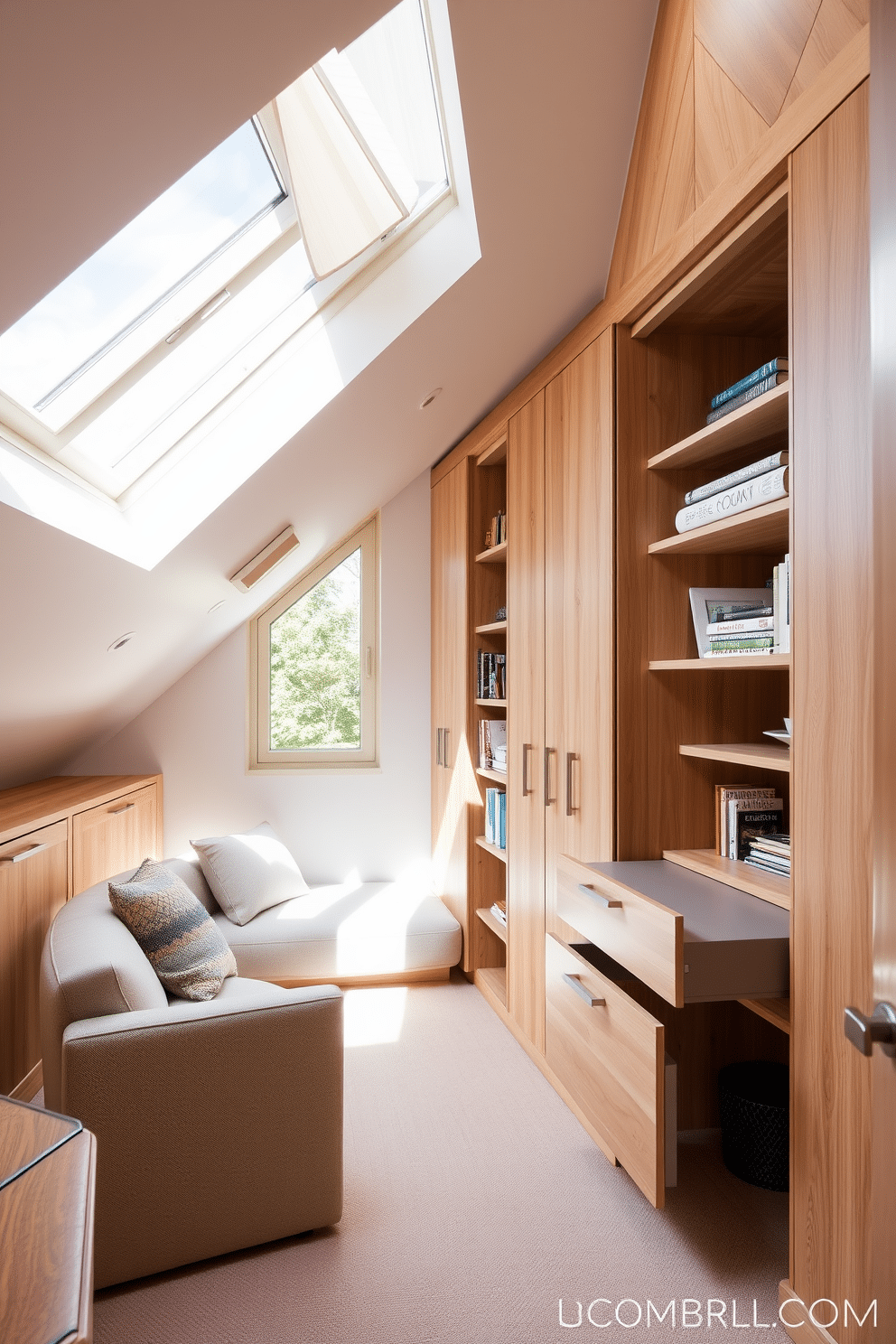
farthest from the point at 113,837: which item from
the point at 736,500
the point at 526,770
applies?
the point at 736,500

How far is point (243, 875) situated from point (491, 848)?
1053mm

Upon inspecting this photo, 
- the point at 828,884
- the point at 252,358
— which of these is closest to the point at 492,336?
the point at 252,358

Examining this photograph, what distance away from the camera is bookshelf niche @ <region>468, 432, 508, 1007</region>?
11.4ft

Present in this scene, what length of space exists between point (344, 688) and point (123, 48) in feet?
11.0

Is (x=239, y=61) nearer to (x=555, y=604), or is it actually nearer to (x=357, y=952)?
(x=555, y=604)

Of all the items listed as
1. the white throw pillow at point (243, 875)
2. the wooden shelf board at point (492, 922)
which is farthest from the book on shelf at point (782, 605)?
the white throw pillow at point (243, 875)

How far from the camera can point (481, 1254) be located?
5.89ft

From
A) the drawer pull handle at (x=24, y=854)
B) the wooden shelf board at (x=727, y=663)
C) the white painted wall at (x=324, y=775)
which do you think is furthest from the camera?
the white painted wall at (x=324, y=775)

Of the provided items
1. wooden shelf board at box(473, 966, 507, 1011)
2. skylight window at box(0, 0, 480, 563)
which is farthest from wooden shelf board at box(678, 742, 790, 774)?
wooden shelf board at box(473, 966, 507, 1011)

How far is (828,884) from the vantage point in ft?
4.53

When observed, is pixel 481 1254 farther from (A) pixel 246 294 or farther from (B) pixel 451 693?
(A) pixel 246 294

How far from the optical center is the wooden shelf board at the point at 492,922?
3.16 metres

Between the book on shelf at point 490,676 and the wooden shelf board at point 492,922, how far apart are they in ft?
2.94

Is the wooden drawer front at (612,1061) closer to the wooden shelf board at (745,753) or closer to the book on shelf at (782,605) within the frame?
the wooden shelf board at (745,753)
